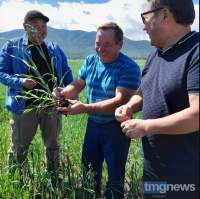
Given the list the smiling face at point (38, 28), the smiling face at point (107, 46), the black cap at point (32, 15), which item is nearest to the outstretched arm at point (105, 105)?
the smiling face at point (107, 46)

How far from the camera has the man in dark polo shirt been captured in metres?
1.07

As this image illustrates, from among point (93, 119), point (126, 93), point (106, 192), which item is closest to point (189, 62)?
point (126, 93)

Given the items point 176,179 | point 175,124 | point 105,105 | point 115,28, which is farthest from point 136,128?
point 115,28

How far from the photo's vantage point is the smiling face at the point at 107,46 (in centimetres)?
180

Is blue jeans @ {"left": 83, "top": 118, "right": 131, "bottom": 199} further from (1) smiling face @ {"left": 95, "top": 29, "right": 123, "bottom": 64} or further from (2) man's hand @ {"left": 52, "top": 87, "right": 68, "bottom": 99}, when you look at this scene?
(1) smiling face @ {"left": 95, "top": 29, "right": 123, "bottom": 64}

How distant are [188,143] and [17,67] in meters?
1.83

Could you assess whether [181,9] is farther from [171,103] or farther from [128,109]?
[128,109]

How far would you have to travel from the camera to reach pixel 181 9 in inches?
45.0

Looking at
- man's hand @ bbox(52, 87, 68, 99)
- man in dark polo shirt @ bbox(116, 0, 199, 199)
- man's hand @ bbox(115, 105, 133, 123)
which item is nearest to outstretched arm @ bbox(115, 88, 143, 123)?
man's hand @ bbox(115, 105, 133, 123)

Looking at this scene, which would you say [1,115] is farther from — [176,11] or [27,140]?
[176,11]

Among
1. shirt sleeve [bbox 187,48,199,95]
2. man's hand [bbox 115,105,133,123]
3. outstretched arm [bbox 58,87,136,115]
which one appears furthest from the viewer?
outstretched arm [bbox 58,87,136,115]

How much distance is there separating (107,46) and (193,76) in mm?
951

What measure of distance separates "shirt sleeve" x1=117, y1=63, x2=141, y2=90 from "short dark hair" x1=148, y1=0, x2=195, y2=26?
67 cm

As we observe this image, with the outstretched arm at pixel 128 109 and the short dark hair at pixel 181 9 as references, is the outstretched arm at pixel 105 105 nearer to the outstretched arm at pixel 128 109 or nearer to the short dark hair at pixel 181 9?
the outstretched arm at pixel 128 109
